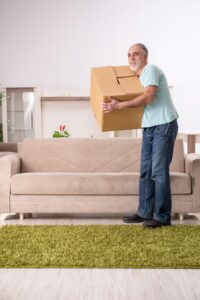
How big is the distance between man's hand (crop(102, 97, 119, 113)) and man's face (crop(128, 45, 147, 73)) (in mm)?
380

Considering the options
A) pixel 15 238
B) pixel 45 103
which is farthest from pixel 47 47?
pixel 15 238

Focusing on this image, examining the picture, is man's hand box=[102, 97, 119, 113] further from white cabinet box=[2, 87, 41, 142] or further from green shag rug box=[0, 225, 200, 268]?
white cabinet box=[2, 87, 41, 142]

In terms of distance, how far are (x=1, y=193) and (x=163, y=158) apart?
4.47ft

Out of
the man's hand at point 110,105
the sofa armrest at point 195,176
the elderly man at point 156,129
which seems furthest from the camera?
the sofa armrest at point 195,176

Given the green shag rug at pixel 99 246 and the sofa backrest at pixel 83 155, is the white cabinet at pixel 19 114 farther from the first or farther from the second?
the green shag rug at pixel 99 246

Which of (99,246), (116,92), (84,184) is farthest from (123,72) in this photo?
(99,246)

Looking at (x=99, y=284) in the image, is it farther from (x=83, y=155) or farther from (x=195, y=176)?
(x=83, y=155)

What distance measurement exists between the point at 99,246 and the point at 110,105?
965 millimetres

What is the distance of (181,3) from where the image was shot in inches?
384

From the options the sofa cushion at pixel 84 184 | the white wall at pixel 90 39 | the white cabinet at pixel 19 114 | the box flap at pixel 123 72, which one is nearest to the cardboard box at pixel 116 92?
the box flap at pixel 123 72

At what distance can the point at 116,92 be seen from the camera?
12.8 ft

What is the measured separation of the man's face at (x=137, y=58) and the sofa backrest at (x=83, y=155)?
1050 mm

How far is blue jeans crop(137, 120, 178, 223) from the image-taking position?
4035 mm

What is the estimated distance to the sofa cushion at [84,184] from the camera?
4.53 m
